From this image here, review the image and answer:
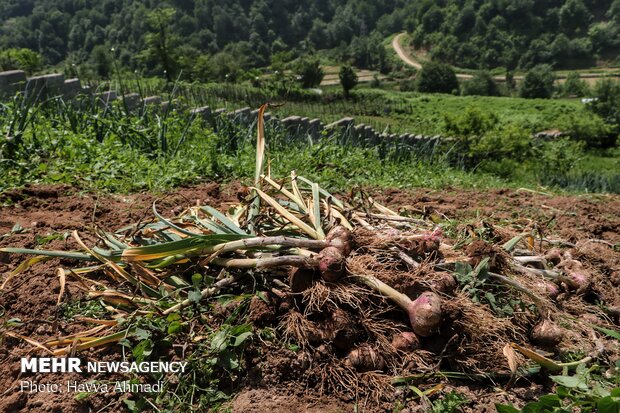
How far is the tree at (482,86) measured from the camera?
65.4 m

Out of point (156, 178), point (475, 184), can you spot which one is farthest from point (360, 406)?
point (475, 184)

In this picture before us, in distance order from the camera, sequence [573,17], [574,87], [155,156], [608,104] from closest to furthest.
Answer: [155,156], [608,104], [574,87], [573,17]

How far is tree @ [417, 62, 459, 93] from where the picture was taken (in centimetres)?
6806

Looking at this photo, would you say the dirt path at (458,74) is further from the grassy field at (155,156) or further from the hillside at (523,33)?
the grassy field at (155,156)

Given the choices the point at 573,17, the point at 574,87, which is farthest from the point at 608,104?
the point at 573,17

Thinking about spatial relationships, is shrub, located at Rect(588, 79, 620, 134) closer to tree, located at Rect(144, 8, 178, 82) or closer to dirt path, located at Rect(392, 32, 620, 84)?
dirt path, located at Rect(392, 32, 620, 84)

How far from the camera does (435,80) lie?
68.1 meters

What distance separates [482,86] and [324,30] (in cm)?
4075

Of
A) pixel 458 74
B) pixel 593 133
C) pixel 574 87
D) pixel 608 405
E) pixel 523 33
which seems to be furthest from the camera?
pixel 523 33

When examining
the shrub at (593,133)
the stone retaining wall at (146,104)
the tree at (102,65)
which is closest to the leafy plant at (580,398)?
the stone retaining wall at (146,104)

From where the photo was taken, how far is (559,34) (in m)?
80.8

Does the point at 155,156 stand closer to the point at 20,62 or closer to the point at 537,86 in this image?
the point at 20,62

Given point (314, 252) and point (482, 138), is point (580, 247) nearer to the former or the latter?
point (314, 252)

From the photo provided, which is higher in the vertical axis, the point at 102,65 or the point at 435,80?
the point at 102,65
